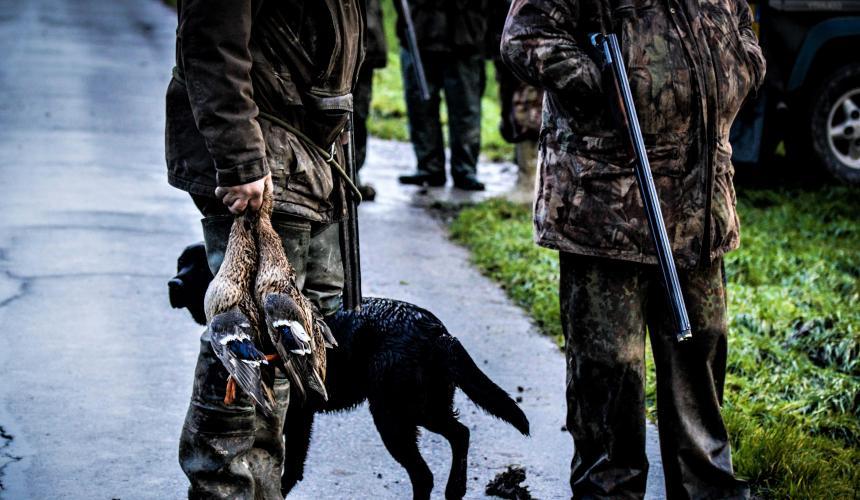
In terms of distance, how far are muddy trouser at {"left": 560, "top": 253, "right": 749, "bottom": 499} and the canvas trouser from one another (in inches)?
251

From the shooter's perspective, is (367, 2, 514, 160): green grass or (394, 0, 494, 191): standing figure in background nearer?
(394, 0, 494, 191): standing figure in background

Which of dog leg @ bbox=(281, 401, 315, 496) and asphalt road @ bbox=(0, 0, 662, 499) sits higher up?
dog leg @ bbox=(281, 401, 315, 496)

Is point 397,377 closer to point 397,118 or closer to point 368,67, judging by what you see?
point 368,67

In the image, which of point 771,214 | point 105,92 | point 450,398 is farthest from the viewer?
point 105,92

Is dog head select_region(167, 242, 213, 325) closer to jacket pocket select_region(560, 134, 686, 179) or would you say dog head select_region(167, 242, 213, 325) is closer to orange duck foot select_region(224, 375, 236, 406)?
orange duck foot select_region(224, 375, 236, 406)

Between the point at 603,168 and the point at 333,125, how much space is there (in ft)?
2.83

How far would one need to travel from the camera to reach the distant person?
353 centimetres

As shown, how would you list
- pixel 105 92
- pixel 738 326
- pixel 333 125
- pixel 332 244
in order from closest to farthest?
pixel 333 125
pixel 332 244
pixel 738 326
pixel 105 92

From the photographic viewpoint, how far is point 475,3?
9.86m

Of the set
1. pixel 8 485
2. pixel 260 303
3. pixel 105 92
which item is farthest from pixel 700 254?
pixel 105 92

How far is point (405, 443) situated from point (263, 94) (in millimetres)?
1388

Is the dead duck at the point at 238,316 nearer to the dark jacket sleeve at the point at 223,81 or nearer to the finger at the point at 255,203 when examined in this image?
the finger at the point at 255,203

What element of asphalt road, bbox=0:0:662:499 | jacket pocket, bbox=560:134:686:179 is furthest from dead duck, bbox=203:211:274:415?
asphalt road, bbox=0:0:662:499

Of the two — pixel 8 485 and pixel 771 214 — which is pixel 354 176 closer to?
pixel 8 485
